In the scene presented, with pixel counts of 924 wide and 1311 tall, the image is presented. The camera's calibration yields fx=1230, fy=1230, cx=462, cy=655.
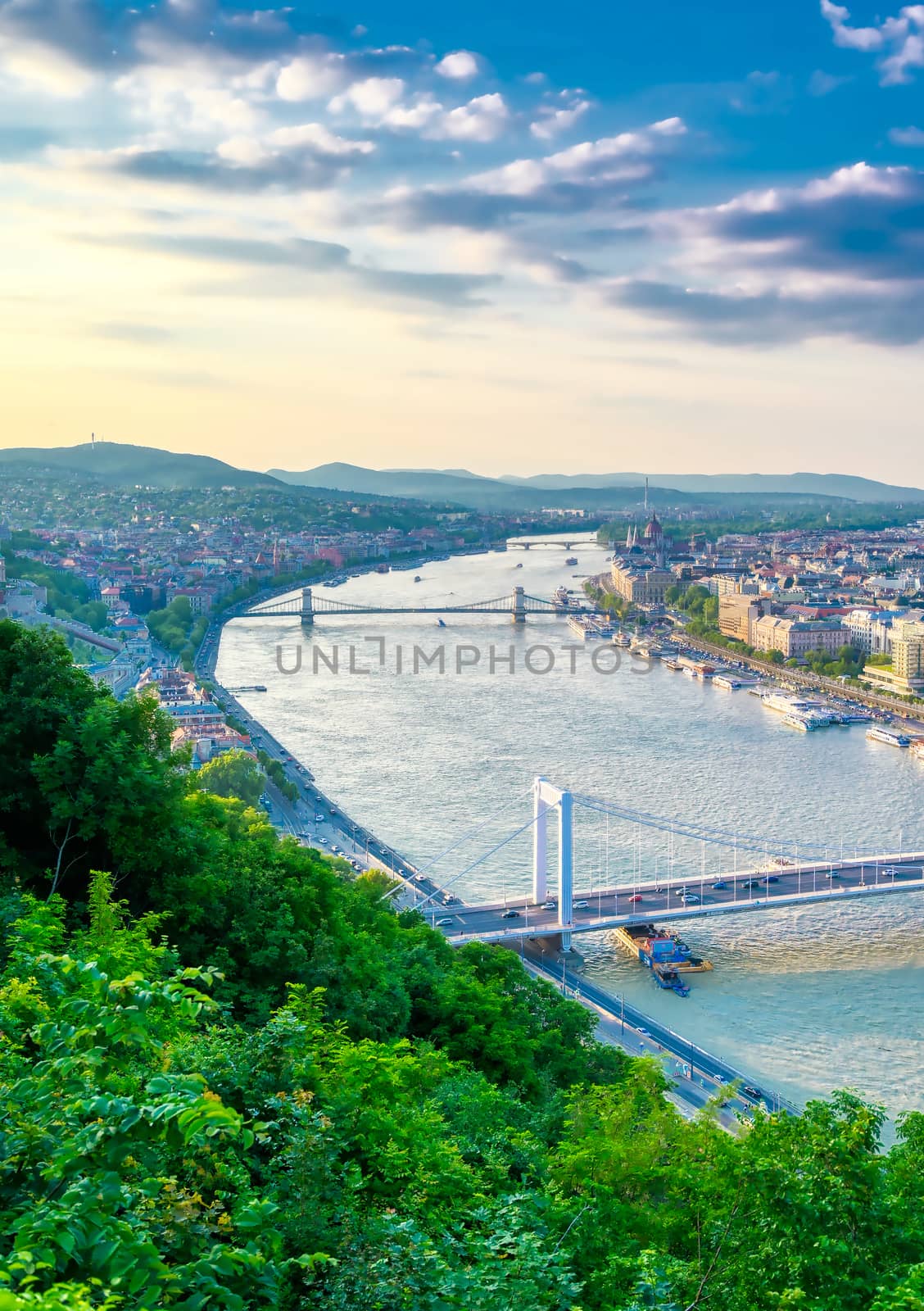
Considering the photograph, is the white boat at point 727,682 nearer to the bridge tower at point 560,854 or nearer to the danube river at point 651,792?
the danube river at point 651,792

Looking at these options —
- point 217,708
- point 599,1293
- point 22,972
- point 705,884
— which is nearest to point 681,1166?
point 599,1293

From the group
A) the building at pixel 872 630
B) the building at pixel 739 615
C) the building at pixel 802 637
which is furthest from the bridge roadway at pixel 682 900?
the building at pixel 739 615

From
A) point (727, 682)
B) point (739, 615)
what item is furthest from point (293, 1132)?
point (739, 615)

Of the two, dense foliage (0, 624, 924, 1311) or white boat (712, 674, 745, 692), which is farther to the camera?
white boat (712, 674, 745, 692)

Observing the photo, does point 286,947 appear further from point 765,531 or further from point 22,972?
point 765,531

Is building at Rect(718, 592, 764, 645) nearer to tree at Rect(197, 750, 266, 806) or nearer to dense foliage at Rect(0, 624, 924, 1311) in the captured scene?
tree at Rect(197, 750, 266, 806)

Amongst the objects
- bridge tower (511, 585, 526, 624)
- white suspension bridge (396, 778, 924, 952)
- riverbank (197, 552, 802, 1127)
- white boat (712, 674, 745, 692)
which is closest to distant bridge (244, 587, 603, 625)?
bridge tower (511, 585, 526, 624)
